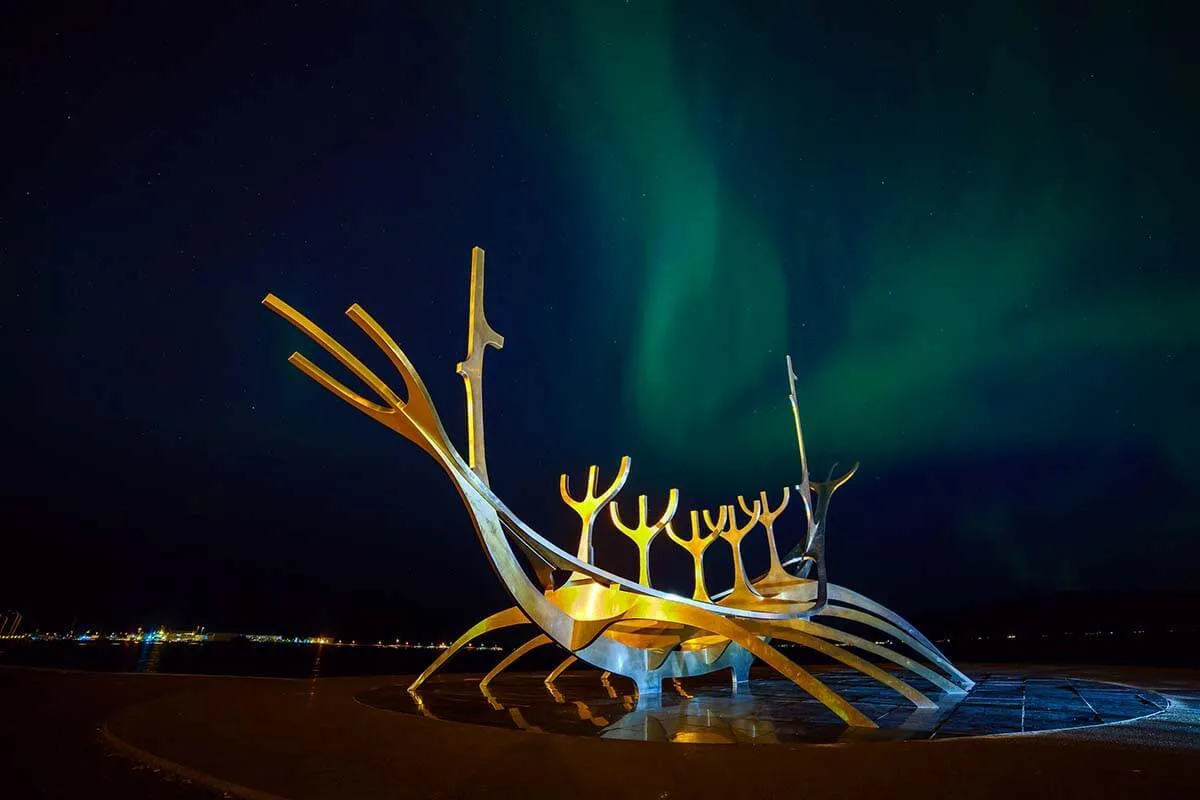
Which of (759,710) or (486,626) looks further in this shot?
(486,626)

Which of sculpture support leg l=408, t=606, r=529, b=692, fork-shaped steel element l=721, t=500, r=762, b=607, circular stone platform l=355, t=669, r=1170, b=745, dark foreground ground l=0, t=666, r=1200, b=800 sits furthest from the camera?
fork-shaped steel element l=721, t=500, r=762, b=607

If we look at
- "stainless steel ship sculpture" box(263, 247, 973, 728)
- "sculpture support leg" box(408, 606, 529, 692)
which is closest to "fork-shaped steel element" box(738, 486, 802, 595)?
"stainless steel ship sculpture" box(263, 247, 973, 728)

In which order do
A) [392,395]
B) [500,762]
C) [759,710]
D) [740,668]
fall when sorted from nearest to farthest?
[500,762]
[392,395]
[759,710]
[740,668]

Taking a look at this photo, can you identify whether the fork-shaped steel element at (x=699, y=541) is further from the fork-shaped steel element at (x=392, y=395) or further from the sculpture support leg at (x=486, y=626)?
the fork-shaped steel element at (x=392, y=395)

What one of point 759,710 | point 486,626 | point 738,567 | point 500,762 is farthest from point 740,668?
point 500,762

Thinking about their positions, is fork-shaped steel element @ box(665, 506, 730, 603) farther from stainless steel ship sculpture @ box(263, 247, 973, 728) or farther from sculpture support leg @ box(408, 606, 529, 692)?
sculpture support leg @ box(408, 606, 529, 692)

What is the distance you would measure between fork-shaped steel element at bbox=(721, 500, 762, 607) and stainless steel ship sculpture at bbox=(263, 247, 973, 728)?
0.03 meters

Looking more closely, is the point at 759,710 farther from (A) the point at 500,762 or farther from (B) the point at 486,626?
(A) the point at 500,762

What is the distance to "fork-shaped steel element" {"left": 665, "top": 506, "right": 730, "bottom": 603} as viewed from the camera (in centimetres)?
1612

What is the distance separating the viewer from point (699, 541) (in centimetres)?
1678

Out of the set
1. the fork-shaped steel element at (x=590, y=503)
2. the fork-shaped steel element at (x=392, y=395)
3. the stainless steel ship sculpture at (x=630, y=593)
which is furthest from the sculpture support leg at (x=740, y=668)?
the fork-shaped steel element at (x=392, y=395)


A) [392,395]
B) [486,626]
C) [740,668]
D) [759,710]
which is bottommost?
[759,710]

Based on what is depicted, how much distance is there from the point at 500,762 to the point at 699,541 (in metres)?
10.8

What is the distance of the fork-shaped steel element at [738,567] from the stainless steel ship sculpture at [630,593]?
0.03 metres
